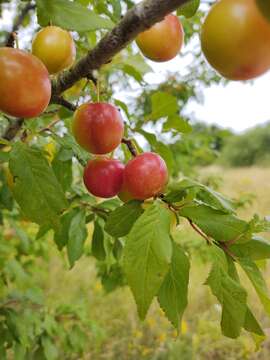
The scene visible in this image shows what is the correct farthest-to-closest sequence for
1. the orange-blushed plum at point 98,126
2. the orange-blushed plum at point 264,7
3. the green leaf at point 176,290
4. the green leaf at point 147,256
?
1. the orange-blushed plum at point 98,126
2. the green leaf at point 176,290
3. the green leaf at point 147,256
4. the orange-blushed plum at point 264,7

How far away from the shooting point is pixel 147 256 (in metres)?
0.62

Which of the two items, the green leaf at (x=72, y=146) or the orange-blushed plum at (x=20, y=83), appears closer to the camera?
the orange-blushed plum at (x=20, y=83)

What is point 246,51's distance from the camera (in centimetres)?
48

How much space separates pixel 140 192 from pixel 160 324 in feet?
10.5

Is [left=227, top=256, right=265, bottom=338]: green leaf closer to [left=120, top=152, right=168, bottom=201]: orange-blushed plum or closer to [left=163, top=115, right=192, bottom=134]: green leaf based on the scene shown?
[left=120, top=152, right=168, bottom=201]: orange-blushed plum

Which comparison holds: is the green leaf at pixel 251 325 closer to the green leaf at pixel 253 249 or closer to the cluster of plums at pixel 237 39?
the green leaf at pixel 253 249

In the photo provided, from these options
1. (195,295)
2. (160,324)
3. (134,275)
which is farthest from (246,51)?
(195,295)

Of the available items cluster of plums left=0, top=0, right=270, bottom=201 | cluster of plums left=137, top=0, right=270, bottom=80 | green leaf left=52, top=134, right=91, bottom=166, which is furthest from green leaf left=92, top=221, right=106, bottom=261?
cluster of plums left=137, top=0, right=270, bottom=80

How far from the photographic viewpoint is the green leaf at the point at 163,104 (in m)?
0.95

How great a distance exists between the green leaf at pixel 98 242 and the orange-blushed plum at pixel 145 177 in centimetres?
49

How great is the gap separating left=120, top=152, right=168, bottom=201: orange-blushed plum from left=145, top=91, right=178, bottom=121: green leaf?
0.68 ft

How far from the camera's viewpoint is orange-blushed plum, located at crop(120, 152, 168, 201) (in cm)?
74

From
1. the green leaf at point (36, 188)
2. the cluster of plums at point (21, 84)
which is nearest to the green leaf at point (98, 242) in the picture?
the green leaf at point (36, 188)

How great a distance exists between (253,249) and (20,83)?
473mm
